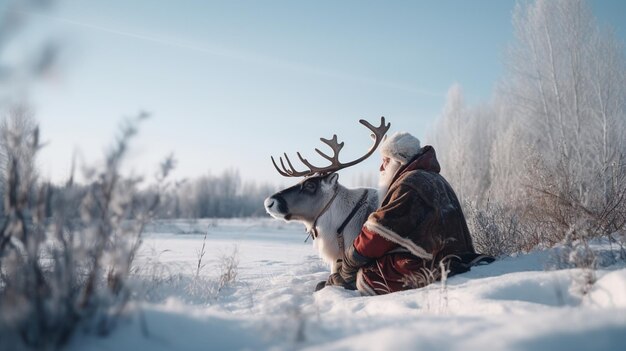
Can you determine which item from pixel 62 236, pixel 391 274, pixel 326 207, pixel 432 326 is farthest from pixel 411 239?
pixel 62 236

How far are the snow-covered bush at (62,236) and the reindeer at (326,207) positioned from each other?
112 inches

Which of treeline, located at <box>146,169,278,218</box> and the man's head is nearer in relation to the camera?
the man's head

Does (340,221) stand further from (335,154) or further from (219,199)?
(219,199)

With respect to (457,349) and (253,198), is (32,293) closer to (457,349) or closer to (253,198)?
(457,349)

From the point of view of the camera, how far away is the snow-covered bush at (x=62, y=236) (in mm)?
1439

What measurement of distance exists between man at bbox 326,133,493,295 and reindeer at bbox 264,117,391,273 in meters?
0.90

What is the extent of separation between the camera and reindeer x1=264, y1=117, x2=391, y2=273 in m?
4.82

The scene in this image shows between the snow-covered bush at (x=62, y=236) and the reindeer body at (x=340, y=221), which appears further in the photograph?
the reindeer body at (x=340, y=221)

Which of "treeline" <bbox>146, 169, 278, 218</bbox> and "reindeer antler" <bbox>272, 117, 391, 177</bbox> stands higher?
"reindeer antler" <bbox>272, 117, 391, 177</bbox>

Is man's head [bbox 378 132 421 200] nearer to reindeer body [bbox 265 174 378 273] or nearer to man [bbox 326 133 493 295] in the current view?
man [bbox 326 133 493 295]

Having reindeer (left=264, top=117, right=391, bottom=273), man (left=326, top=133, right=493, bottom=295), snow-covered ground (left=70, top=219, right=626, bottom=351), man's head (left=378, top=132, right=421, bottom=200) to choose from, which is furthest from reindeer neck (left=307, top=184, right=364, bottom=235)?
snow-covered ground (left=70, top=219, right=626, bottom=351)

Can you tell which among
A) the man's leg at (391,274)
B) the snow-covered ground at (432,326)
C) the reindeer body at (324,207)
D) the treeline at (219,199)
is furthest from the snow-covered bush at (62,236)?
the treeline at (219,199)

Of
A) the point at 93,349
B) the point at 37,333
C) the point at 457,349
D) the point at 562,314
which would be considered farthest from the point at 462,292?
the point at 37,333

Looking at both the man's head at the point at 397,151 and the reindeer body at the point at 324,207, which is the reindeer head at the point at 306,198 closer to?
the reindeer body at the point at 324,207
